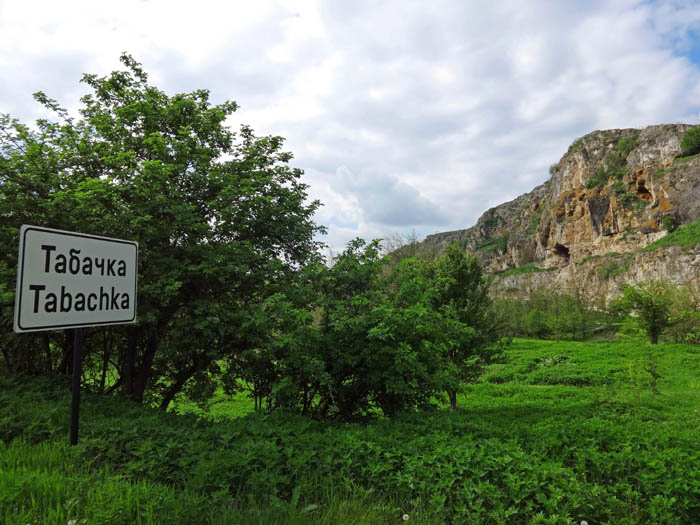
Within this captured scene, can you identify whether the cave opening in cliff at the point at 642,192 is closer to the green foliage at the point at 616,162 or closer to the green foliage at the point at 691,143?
the green foliage at the point at 616,162

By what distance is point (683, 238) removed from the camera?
167 ft

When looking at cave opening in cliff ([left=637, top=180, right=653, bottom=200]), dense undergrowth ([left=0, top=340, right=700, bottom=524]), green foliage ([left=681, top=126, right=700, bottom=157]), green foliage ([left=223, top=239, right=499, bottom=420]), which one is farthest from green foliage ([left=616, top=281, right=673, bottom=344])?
green foliage ([left=681, top=126, right=700, bottom=157])

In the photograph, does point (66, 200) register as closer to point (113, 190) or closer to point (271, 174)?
point (113, 190)

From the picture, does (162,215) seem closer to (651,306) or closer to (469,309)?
(469,309)

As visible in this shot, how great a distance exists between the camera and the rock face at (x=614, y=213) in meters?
55.8

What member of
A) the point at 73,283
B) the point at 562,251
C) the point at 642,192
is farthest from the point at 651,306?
the point at 562,251

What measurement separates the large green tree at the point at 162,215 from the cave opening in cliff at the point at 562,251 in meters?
83.2

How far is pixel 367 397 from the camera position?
6.48 m

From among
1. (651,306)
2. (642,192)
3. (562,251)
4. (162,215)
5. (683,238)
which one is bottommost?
(651,306)

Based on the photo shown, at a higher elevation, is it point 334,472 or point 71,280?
point 71,280

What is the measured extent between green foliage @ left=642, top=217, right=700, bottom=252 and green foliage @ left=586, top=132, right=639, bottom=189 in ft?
56.4

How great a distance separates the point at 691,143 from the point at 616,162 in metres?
12.5

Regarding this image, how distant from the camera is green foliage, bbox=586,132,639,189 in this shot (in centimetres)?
6905

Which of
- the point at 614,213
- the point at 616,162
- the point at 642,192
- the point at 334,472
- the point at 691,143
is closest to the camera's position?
the point at 334,472
